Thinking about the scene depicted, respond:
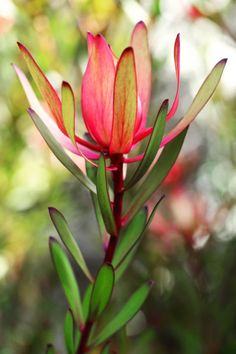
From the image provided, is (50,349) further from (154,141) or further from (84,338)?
(154,141)

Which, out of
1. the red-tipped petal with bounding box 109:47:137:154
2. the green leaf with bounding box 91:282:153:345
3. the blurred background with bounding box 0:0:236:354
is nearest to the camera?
the red-tipped petal with bounding box 109:47:137:154

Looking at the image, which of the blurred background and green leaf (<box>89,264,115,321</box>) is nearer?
green leaf (<box>89,264,115,321</box>)

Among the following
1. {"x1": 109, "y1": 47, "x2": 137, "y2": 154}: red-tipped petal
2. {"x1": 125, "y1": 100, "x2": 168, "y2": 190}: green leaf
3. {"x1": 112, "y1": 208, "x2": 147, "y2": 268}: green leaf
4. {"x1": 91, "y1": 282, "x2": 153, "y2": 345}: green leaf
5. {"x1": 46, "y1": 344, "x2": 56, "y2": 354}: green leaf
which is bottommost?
{"x1": 91, "y1": 282, "x2": 153, "y2": 345}: green leaf

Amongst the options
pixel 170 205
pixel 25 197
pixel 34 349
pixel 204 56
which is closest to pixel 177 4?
pixel 204 56

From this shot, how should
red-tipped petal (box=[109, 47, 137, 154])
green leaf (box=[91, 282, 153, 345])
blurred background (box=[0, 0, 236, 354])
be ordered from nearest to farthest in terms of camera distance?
red-tipped petal (box=[109, 47, 137, 154]) → green leaf (box=[91, 282, 153, 345]) → blurred background (box=[0, 0, 236, 354])

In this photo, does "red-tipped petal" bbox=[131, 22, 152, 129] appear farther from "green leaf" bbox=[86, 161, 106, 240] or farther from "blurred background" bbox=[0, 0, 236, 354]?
"blurred background" bbox=[0, 0, 236, 354]

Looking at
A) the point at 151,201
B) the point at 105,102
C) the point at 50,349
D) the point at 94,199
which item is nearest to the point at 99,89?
the point at 105,102

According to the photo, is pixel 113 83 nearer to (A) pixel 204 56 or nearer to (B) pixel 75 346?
(B) pixel 75 346

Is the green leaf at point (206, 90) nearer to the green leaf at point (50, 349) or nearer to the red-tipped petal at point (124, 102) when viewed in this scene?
the red-tipped petal at point (124, 102)

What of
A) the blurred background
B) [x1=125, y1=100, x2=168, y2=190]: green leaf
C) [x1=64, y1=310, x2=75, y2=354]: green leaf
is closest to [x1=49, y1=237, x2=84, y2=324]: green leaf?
[x1=64, y1=310, x2=75, y2=354]: green leaf

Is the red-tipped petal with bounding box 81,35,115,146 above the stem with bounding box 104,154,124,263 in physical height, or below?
above
